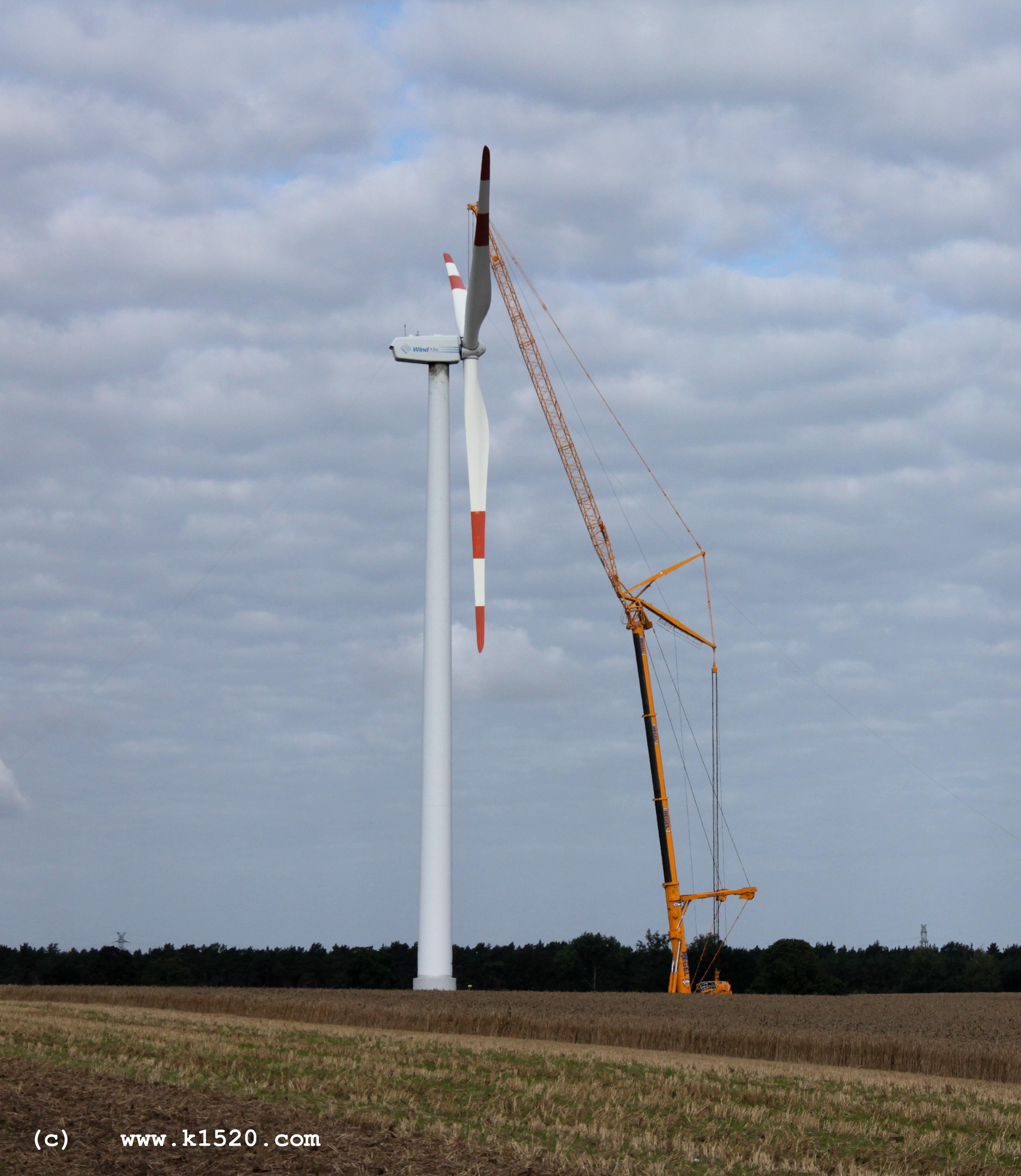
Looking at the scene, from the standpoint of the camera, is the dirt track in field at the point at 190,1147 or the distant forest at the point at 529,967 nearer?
the dirt track in field at the point at 190,1147

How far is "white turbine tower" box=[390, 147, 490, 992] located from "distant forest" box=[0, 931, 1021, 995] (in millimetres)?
69795

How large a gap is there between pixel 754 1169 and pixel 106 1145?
30.2ft

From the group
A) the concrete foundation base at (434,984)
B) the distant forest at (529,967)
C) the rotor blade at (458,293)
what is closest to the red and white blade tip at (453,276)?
the rotor blade at (458,293)

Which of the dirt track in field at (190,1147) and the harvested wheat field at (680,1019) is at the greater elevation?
the dirt track in field at (190,1147)

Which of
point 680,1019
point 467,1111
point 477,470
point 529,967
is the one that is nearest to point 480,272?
point 477,470

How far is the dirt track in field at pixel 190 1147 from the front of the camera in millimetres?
16875

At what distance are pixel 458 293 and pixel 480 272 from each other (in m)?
14.2

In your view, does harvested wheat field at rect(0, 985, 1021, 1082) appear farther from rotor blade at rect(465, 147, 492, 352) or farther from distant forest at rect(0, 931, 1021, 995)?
distant forest at rect(0, 931, 1021, 995)

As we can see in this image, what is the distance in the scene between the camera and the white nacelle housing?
68.6 metres

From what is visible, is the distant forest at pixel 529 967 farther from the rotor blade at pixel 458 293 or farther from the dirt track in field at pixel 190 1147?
the dirt track in field at pixel 190 1147

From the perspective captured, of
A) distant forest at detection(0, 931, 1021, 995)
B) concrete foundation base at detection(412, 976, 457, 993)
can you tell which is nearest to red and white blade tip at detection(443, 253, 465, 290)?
concrete foundation base at detection(412, 976, 457, 993)

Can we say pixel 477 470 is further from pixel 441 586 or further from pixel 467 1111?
pixel 467 1111

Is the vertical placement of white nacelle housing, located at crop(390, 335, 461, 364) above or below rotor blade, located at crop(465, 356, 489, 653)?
above

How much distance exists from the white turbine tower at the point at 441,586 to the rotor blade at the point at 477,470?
38 mm
